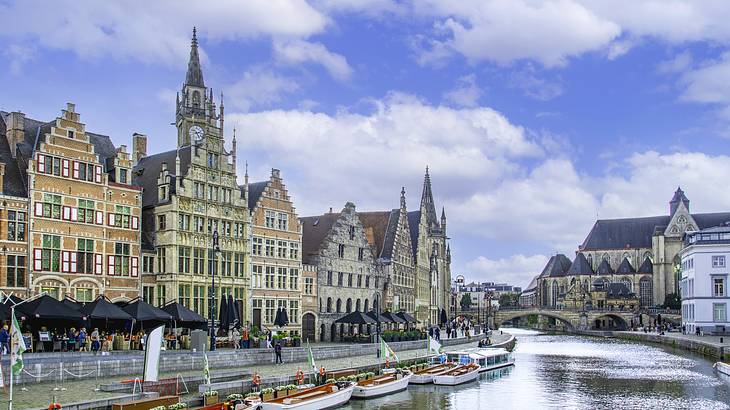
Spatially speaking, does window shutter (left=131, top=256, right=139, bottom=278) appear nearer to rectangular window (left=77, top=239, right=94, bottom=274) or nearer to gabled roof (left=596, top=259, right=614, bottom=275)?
rectangular window (left=77, top=239, right=94, bottom=274)

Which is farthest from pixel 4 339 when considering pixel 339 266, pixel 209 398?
pixel 339 266

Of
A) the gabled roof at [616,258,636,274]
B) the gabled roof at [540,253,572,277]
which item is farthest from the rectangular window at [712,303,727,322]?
the gabled roof at [540,253,572,277]

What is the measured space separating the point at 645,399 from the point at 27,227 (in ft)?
98.9

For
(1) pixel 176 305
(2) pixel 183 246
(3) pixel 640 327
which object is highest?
(2) pixel 183 246

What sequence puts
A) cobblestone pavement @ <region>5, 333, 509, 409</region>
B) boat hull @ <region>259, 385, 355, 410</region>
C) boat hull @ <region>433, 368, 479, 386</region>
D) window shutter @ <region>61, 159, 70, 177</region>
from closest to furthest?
cobblestone pavement @ <region>5, 333, 509, 409</region> < boat hull @ <region>259, 385, 355, 410</region> < boat hull @ <region>433, 368, 479, 386</region> < window shutter @ <region>61, 159, 70, 177</region>

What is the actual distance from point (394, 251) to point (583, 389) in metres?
37.0

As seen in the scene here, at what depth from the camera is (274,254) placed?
2245 inches

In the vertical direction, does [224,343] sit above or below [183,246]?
below

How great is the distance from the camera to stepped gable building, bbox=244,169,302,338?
55.3m

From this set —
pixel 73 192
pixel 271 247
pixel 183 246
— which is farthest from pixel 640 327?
pixel 73 192

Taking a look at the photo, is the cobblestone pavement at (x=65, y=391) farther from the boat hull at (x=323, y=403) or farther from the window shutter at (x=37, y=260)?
the window shutter at (x=37, y=260)

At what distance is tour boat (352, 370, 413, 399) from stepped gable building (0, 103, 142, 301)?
16884 millimetres

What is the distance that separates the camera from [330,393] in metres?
31.5

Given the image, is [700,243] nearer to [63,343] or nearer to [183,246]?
[183,246]
